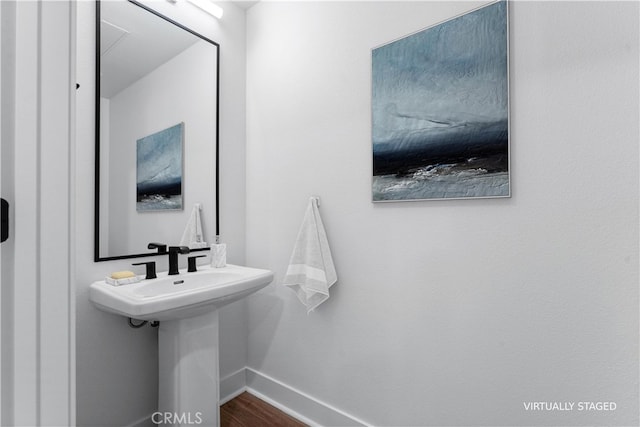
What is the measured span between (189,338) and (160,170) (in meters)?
0.85

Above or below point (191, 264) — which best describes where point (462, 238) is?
above

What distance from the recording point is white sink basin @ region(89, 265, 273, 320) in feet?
3.64

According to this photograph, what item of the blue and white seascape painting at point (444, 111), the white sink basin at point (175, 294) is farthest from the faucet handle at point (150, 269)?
the blue and white seascape painting at point (444, 111)

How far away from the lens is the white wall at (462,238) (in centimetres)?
97

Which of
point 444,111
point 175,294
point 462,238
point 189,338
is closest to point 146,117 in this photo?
point 175,294

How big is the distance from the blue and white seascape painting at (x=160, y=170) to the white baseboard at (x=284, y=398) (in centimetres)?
111

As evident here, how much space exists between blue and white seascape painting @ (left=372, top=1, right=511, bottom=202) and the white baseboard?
111cm

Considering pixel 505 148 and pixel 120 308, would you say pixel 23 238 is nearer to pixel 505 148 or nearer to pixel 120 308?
pixel 120 308

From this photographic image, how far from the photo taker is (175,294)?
1.15 metres

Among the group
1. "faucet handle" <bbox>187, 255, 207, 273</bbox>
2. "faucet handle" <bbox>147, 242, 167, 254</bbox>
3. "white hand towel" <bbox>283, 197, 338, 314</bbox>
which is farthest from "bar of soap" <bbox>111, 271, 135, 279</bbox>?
"white hand towel" <bbox>283, 197, 338, 314</bbox>

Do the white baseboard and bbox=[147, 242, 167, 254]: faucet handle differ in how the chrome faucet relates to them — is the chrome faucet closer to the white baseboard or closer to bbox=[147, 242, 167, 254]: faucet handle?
bbox=[147, 242, 167, 254]: faucet handle

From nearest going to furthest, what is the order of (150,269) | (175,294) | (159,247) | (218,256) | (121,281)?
(175,294)
(121,281)
(150,269)
(159,247)
(218,256)

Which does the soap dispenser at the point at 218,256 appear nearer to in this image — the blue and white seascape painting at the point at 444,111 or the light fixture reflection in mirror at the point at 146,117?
the light fixture reflection in mirror at the point at 146,117

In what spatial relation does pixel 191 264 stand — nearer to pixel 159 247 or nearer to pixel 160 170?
pixel 159 247
